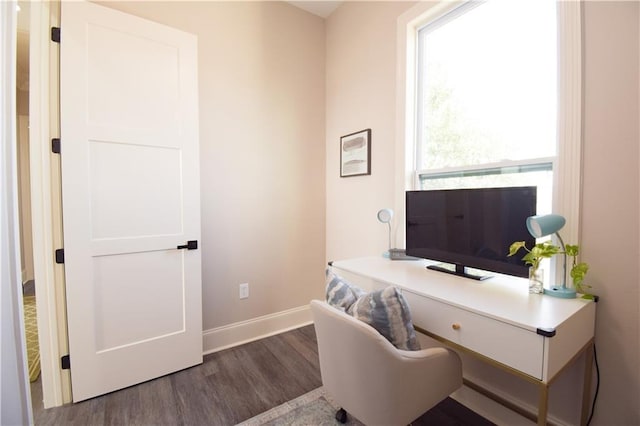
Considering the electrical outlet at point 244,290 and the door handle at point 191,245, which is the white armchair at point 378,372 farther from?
the electrical outlet at point 244,290

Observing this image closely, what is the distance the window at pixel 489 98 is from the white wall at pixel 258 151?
112cm

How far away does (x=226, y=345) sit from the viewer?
237 cm

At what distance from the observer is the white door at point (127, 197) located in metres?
1.68

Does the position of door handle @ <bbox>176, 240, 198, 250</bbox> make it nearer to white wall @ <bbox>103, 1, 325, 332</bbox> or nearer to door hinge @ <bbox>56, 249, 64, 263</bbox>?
white wall @ <bbox>103, 1, 325, 332</bbox>

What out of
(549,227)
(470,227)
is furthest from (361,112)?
(549,227)

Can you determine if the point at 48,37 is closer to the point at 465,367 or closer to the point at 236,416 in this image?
the point at 236,416

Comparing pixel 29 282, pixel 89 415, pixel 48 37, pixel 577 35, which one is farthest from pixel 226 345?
pixel 29 282

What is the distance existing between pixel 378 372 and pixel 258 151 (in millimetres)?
1985

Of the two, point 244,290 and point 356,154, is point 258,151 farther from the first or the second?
point 244,290

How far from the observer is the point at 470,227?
1.60 m

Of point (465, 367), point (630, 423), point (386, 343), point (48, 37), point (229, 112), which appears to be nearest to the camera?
point (386, 343)

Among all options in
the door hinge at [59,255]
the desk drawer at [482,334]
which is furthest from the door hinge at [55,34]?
the desk drawer at [482,334]

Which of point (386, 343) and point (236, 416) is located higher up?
point (386, 343)

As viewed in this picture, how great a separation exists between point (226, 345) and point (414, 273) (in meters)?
1.66
